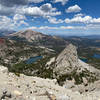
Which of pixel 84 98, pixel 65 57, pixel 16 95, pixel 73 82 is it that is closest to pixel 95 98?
pixel 84 98

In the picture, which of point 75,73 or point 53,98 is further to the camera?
point 75,73

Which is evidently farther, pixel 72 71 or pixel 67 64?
pixel 67 64

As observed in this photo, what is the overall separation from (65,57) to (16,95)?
123765 mm

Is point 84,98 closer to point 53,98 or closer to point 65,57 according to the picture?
point 53,98

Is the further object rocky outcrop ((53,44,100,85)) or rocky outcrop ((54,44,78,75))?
rocky outcrop ((54,44,78,75))

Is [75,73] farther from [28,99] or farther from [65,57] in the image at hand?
[28,99]

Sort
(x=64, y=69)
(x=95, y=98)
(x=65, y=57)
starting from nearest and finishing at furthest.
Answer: (x=95, y=98)
(x=64, y=69)
(x=65, y=57)

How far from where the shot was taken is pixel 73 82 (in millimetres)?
93938

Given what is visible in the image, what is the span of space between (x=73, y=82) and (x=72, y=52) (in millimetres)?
53070

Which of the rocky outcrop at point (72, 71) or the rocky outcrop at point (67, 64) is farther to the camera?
the rocky outcrop at point (67, 64)

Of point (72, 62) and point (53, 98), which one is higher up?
point (53, 98)

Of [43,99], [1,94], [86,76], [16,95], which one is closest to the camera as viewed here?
[1,94]

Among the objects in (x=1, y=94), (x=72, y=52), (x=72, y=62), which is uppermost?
(x=1, y=94)

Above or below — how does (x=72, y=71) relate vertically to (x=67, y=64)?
below
